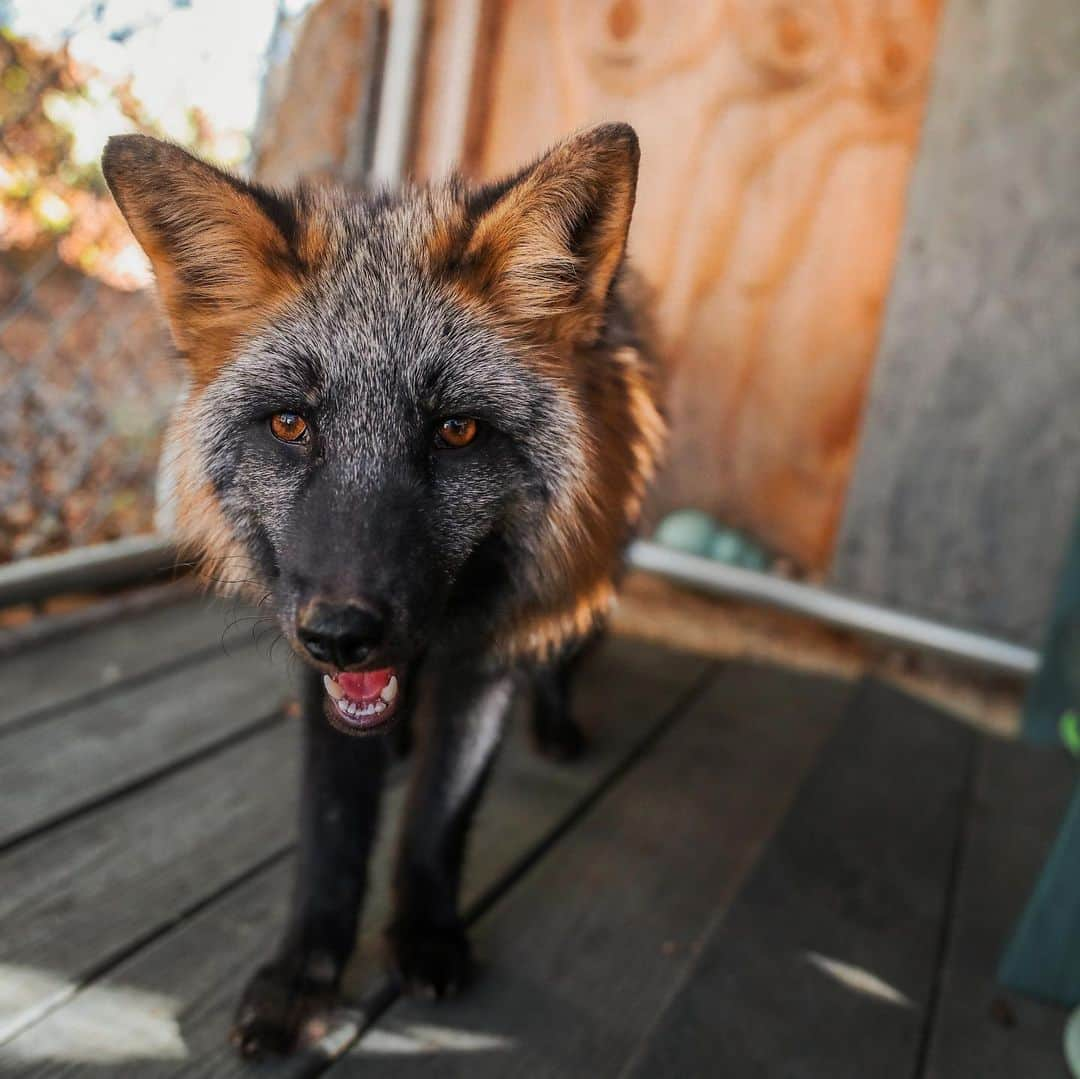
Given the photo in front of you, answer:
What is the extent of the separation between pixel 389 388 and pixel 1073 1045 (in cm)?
148

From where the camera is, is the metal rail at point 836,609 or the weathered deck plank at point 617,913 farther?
the metal rail at point 836,609

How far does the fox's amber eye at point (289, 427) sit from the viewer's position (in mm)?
1288

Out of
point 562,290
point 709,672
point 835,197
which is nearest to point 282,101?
point 835,197

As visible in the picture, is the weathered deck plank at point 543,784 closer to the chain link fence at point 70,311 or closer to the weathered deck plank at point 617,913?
the weathered deck plank at point 617,913

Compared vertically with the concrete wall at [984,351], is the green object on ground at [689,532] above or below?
below

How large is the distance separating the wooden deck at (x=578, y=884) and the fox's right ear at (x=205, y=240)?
36.3 inches

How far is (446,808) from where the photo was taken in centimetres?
155

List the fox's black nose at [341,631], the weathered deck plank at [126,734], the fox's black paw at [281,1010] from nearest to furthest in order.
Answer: the fox's black nose at [341,631] < the fox's black paw at [281,1010] < the weathered deck plank at [126,734]

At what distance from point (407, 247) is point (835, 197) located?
6.68 ft

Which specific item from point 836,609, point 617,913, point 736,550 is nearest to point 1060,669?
point 836,609

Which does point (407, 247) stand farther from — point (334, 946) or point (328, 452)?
point (334, 946)

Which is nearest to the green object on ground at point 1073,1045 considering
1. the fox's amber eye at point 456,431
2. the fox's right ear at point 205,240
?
the fox's amber eye at point 456,431

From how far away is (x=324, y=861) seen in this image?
1477 millimetres

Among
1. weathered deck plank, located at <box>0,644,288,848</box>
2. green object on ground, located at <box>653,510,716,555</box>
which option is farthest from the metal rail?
weathered deck plank, located at <box>0,644,288,848</box>
